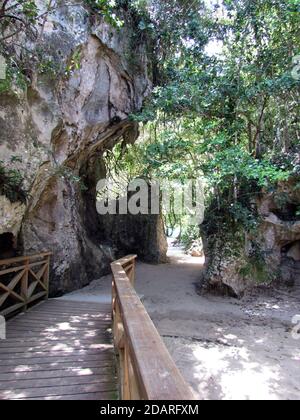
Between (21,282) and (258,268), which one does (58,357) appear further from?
(258,268)

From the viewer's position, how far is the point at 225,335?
5.50 metres

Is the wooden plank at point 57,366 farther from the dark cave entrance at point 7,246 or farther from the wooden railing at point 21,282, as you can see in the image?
the dark cave entrance at point 7,246

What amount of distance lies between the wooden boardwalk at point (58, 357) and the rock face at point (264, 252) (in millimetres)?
3949

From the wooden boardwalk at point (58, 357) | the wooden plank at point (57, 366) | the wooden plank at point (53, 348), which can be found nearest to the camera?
the wooden boardwalk at point (58, 357)

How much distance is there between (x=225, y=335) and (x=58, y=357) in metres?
3.39

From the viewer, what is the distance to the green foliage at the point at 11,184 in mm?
4227

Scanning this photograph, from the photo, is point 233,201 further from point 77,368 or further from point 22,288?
point 77,368

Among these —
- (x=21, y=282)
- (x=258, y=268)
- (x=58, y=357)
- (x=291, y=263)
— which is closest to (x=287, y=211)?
(x=291, y=263)

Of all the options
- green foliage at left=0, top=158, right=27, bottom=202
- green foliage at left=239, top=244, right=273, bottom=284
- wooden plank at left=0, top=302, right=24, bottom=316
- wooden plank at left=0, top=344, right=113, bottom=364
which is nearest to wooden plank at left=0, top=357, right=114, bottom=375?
wooden plank at left=0, top=344, right=113, bottom=364

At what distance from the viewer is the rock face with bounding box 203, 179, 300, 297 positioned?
7.82 meters

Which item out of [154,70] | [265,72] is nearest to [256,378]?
[265,72]

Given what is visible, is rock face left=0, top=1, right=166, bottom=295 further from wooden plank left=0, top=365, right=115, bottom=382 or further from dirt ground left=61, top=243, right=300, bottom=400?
wooden plank left=0, top=365, right=115, bottom=382

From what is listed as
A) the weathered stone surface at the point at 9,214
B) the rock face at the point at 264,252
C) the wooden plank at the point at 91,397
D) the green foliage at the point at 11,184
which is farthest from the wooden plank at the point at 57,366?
the rock face at the point at 264,252
